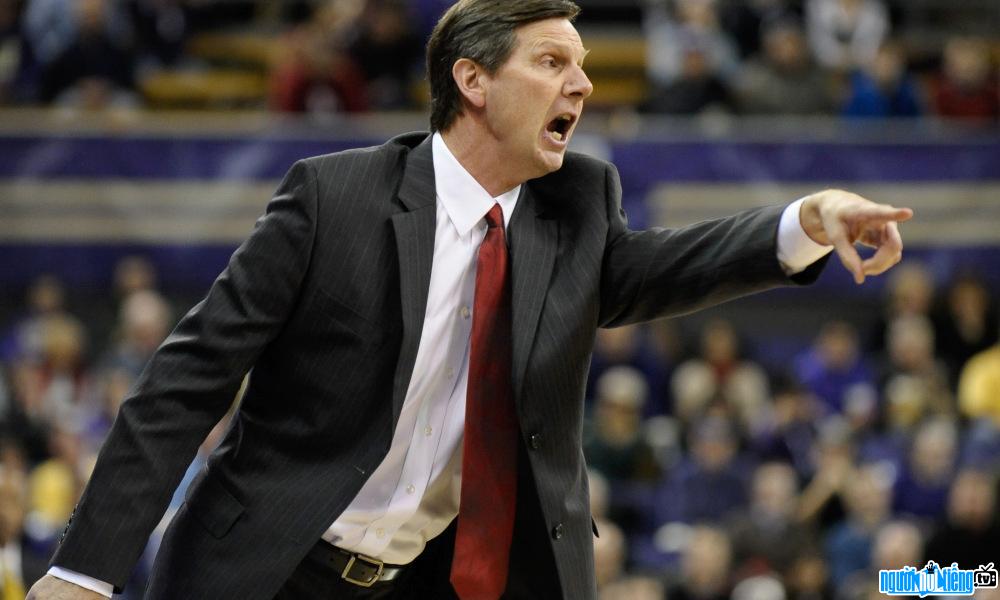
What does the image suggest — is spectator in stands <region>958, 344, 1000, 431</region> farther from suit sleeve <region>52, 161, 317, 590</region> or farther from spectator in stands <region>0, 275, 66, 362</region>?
→ suit sleeve <region>52, 161, 317, 590</region>

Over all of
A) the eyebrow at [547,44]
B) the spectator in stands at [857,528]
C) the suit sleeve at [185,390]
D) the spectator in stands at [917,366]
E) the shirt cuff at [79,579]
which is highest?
the eyebrow at [547,44]

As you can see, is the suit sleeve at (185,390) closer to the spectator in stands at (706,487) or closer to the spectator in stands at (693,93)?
the spectator in stands at (706,487)

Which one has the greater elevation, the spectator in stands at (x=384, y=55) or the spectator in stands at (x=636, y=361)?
the spectator in stands at (x=384, y=55)

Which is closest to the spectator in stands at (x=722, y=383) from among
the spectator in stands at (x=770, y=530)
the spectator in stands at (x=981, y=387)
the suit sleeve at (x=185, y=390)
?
the spectator in stands at (x=770, y=530)

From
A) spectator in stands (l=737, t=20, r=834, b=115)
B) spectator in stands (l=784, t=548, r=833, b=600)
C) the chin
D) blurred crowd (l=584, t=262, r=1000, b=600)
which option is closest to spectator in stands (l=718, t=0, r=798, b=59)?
spectator in stands (l=737, t=20, r=834, b=115)

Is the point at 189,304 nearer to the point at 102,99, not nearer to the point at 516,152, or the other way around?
the point at 102,99

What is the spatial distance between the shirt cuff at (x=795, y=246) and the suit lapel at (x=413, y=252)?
0.68 meters

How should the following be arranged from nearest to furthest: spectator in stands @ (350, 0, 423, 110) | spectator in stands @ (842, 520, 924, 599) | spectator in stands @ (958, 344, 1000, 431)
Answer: spectator in stands @ (842, 520, 924, 599), spectator in stands @ (958, 344, 1000, 431), spectator in stands @ (350, 0, 423, 110)

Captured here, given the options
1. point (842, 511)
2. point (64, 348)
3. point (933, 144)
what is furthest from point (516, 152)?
point (933, 144)

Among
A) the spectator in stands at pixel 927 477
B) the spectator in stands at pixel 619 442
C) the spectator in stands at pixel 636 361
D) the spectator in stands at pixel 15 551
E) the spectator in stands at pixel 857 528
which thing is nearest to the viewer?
the spectator in stands at pixel 15 551

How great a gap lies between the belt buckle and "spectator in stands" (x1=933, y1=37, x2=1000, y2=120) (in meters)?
9.32

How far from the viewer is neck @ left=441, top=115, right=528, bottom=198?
3.14 meters

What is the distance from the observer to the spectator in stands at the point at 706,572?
7359mm

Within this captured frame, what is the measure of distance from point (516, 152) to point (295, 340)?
0.58 meters
